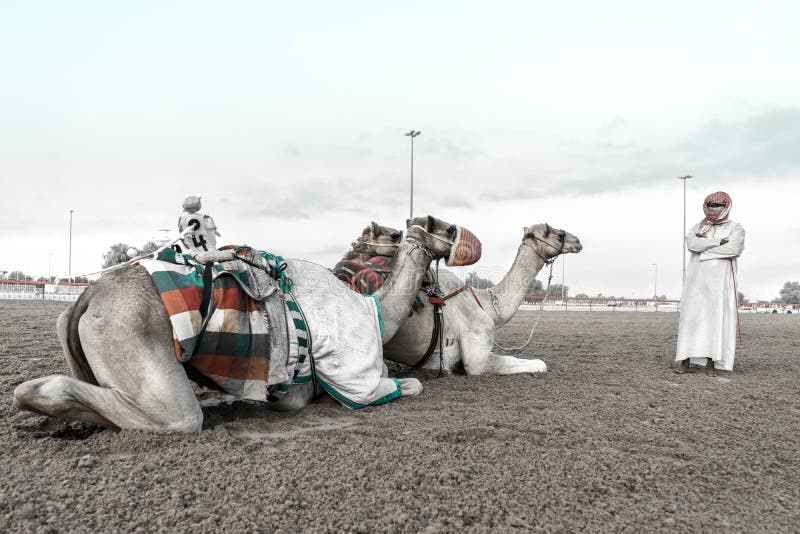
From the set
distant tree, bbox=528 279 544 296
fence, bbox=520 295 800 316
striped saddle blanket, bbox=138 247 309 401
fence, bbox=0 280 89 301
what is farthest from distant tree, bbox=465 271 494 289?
fence, bbox=520 295 800 316

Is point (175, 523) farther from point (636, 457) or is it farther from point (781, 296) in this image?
point (781, 296)

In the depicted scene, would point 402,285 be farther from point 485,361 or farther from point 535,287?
point 535,287

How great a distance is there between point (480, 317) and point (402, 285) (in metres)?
1.83

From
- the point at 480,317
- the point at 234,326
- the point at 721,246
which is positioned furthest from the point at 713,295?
the point at 234,326

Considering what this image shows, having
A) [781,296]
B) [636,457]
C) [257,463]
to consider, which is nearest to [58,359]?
[257,463]

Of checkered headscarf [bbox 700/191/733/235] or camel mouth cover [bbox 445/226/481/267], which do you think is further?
checkered headscarf [bbox 700/191/733/235]

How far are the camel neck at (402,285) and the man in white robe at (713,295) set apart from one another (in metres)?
4.16

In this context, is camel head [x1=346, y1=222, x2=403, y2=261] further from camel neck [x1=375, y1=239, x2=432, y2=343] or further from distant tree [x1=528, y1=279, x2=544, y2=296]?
distant tree [x1=528, y1=279, x2=544, y2=296]

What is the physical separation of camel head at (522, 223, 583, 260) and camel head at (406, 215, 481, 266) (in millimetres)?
2149

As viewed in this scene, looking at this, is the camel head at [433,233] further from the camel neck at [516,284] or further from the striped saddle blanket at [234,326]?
the camel neck at [516,284]

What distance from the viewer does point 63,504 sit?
2.39 metres

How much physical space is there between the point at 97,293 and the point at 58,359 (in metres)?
4.57

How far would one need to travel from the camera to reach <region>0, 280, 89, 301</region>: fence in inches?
1232

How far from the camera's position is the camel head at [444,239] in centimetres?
504
